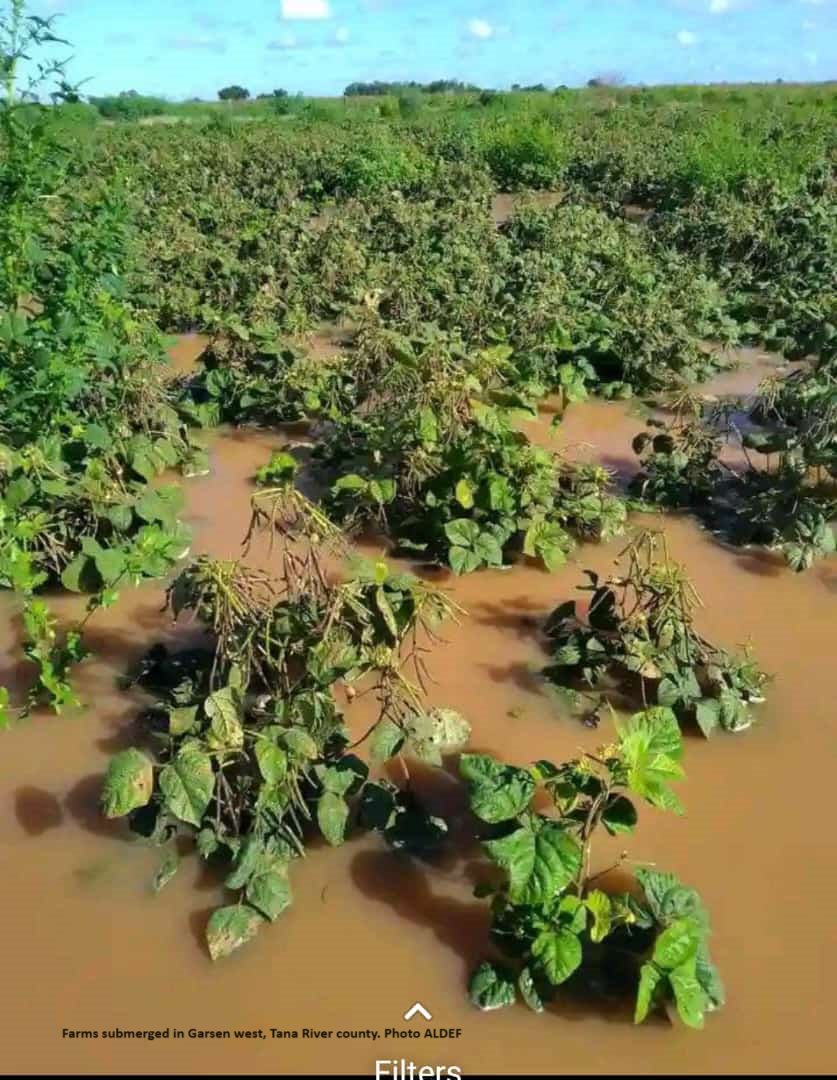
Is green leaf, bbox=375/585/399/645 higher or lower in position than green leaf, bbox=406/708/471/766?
higher

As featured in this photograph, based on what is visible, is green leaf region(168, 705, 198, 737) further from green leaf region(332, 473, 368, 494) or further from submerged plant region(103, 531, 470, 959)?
green leaf region(332, 473, 368, 494)

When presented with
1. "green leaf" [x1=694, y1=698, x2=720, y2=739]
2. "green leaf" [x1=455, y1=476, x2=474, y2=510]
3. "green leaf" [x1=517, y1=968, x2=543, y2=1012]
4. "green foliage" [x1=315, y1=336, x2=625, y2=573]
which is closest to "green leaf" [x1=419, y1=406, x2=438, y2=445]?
"green foliage" [x1=315, y1=336, x2=625, y2=573]

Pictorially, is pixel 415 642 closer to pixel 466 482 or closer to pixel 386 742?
pixel 386 742

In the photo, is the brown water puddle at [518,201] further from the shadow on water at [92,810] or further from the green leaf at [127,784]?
the green leaf at [127,784]

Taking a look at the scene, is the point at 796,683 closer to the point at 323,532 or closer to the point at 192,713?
the point at 323,532

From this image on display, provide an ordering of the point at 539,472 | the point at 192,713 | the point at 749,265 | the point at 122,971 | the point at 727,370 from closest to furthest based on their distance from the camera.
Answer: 1. the point at 122,971
2. the point at 192,713
3. the point at 539,472
4. the point at 727,370
5. the point at 749,265

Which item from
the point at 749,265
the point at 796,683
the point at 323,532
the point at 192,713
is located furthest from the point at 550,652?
the point at 749,265
